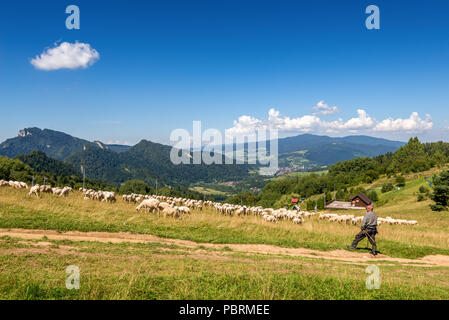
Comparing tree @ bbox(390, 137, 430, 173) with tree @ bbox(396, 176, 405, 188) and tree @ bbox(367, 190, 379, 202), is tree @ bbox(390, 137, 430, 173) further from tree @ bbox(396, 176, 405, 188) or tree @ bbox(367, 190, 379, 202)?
tree @ bbox(367, 190, 379, 202)

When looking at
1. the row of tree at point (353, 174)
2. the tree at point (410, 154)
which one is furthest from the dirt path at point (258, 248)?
the tree at point (410, 154)

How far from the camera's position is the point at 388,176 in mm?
111500

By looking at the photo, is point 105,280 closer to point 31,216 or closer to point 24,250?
point 24,250

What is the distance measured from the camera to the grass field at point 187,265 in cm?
582

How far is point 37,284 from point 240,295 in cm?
443

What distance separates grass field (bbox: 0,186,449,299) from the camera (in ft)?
19.1

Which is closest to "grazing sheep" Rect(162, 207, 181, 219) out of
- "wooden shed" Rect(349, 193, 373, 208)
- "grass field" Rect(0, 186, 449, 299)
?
"grass field" Rect(0, 186, 449, 299)

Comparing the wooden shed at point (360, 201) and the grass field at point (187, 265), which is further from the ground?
the grass field at point (187, 265)

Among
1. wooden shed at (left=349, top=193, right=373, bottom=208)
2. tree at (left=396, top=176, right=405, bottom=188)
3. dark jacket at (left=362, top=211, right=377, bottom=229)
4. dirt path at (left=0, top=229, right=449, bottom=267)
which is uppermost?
dark jacket at (left=362, top=211, right=377, bottom=229)

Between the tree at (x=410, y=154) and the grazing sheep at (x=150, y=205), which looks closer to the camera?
the grazing sheep at (x=150, y=205)

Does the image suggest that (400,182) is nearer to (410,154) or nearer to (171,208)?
(410,154)

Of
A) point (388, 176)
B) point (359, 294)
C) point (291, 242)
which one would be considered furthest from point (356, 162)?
point (359, 294)

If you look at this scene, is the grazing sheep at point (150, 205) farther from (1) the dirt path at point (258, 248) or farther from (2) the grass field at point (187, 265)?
(1) the dirt path at point (258, 248)

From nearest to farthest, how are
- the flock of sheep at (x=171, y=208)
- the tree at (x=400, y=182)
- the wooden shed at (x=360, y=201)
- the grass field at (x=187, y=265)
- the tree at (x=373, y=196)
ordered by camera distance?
the grass field at (x=187, y=265) < the flock of sheep at (x=171, y=208) < the wooden shed at (x=360, y=201) < the tree at (x=373, y=196) < the tree at (x=400, y=182)
